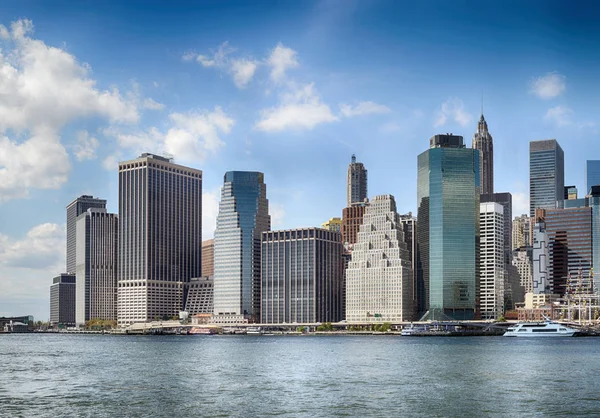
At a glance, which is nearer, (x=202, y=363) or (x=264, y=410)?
(x=264, y=410)

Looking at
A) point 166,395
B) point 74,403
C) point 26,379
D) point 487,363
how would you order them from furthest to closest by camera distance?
1. point 487,363
2. point 26,379
3. point 166,395
4. point 74,403

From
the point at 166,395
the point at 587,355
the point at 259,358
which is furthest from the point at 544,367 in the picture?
the point at 166,395

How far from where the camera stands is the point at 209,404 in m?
84.8

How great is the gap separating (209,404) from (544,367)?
65271 mm

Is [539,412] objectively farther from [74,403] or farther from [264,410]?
[74,403]

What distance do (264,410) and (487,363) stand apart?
229 ft

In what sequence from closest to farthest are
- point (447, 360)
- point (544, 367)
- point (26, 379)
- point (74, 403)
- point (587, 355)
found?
point (74, 403)
point (26, 379)
point (544, 367)
point (447, 360)
point (587, 355)

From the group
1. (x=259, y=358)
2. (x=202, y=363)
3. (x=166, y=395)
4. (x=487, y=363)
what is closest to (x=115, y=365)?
(x=202, y=363)

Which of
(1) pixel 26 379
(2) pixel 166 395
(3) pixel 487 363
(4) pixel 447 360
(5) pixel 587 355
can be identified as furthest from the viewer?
(5) pixel 587 355

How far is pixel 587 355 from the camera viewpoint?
168625 mm

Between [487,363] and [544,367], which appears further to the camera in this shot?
[487,363]

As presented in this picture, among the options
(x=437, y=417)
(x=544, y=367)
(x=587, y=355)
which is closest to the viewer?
(x=437, y=417)

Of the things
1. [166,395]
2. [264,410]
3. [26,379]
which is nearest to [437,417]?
[264,410]

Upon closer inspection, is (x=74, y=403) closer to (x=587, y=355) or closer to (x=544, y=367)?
(x=544, y=367)
